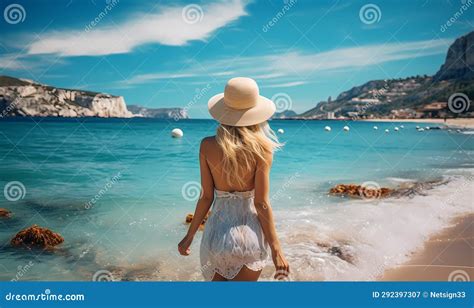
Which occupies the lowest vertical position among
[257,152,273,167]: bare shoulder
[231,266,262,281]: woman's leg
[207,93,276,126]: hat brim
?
[231,266,262,281]: woman's leg

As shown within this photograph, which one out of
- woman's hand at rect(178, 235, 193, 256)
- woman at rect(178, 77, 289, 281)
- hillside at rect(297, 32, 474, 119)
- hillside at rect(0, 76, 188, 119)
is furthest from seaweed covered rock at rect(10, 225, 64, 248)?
hillside at rect(297, 32, 474, 119)

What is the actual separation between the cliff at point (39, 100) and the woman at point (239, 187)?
4515 millimetres

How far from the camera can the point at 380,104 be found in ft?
59.2

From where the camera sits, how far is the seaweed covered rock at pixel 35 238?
5.11 metres

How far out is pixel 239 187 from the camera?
2.19 meters

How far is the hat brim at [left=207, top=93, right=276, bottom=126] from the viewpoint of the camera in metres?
2.14

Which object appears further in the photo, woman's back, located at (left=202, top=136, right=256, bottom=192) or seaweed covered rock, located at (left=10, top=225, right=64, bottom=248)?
seaweed covered rock, located at (left=10, top=225, right=64, bottom=248)

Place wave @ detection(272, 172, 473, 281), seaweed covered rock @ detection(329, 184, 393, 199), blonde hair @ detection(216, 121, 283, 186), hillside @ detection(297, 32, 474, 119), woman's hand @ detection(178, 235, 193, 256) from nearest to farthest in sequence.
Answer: blonde hair @ detection(216, 121, 283, 186) < woman's hand @ detection(178, 235, 193, 256) < wave @ detection(272, 172, 473, 281) < seaweed covered rock @ detection(329, 184, 393, 199) < hillside @ detection(297, 32, 474, 119)

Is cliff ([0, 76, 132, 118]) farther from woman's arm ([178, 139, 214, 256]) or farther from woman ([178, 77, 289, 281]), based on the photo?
woman ([178, 77, 289, 281])

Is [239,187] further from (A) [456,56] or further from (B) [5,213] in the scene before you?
(A) [456,56]

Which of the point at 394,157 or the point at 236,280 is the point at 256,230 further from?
the point at 394,157

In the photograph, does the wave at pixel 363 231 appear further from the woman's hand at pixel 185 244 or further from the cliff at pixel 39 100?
the cliff at pixel 39 100
